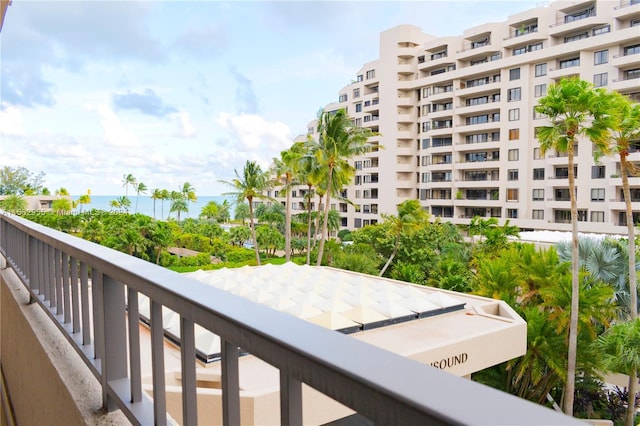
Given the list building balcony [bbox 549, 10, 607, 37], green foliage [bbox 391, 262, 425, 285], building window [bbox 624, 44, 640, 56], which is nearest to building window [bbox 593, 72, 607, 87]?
building window [bbox 624, 44, 640, 56]

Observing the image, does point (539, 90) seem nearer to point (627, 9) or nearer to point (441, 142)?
point (627, 9)

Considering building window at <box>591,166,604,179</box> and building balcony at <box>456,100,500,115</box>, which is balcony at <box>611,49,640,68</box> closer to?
building window at <box>591,166,604,179</box>

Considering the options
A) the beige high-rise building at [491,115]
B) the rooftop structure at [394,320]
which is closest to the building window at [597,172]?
the beige high-rise building at [491,115]

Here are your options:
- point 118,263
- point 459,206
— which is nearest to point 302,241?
point 459,206

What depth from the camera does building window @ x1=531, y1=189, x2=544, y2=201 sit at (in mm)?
36769

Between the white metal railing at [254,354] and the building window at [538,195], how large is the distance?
38.6 metres

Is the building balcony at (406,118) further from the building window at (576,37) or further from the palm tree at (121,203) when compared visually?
the palm tree at (121,203)

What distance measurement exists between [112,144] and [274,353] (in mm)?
174060

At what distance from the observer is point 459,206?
41812 mm

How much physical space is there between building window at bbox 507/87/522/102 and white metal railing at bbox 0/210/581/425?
4037 cm

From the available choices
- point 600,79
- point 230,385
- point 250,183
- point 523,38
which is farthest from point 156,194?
point 230,385

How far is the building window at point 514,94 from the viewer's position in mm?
38125

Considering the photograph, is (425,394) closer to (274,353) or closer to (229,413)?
(274,353)

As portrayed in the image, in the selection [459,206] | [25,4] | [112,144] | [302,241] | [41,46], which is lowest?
[302,241]
